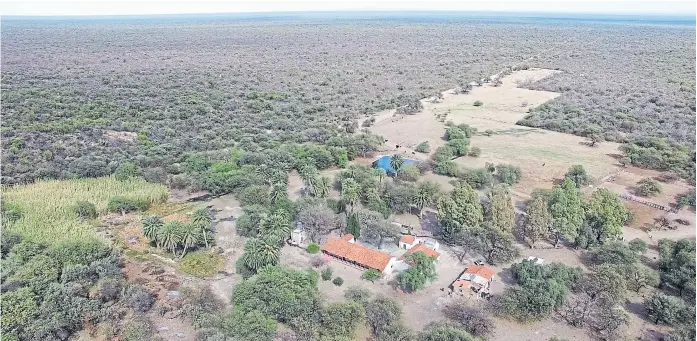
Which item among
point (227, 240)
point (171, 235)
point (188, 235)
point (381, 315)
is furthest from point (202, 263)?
point (381, 315)

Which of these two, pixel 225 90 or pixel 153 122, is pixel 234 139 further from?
pixel 225 90

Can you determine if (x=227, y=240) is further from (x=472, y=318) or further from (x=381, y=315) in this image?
(x=472, y=318)

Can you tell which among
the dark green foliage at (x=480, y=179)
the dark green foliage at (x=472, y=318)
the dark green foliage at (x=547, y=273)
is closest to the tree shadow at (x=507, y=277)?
the dark green foliage at (x=547, y=273)

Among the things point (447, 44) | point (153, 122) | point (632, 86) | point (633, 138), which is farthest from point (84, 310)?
point (447, 44)

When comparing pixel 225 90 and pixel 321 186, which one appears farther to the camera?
pixel 225 90

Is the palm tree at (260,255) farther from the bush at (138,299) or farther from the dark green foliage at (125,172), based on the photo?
the dark green foliage at (125,172)

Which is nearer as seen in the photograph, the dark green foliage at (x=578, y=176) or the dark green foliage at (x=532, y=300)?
the dark green foliage at (x=532, y=300)
